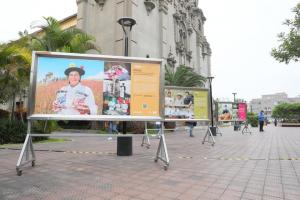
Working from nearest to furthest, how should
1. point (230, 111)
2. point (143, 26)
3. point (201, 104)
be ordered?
point (201, 104), point (230, 111), point (143, 26)

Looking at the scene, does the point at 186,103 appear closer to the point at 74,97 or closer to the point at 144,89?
the point at 144,89

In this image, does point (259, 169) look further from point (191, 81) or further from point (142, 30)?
point (142, 30)

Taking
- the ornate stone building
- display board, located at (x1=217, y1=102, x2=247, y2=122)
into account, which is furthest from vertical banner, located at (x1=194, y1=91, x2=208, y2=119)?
the ornate stone building

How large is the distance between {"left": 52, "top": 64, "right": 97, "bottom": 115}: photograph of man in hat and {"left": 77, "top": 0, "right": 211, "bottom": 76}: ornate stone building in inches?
700

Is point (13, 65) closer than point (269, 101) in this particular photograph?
Yes

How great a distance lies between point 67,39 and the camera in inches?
624

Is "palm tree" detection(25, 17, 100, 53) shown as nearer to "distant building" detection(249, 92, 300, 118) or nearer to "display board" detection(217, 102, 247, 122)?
"display board" detection(217, 102, 247, 122)

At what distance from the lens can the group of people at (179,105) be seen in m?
8.94

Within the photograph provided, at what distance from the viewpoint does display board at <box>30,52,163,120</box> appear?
539 cm

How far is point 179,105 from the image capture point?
9078 mm

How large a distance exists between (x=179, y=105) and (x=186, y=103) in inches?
11.2

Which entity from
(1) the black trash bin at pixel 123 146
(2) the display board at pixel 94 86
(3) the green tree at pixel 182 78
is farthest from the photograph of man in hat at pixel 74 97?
(3) the green tree at pixel 182 78

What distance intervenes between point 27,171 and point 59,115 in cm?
124

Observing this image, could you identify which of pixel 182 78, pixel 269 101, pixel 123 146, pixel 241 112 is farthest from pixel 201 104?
pixel 269 101
